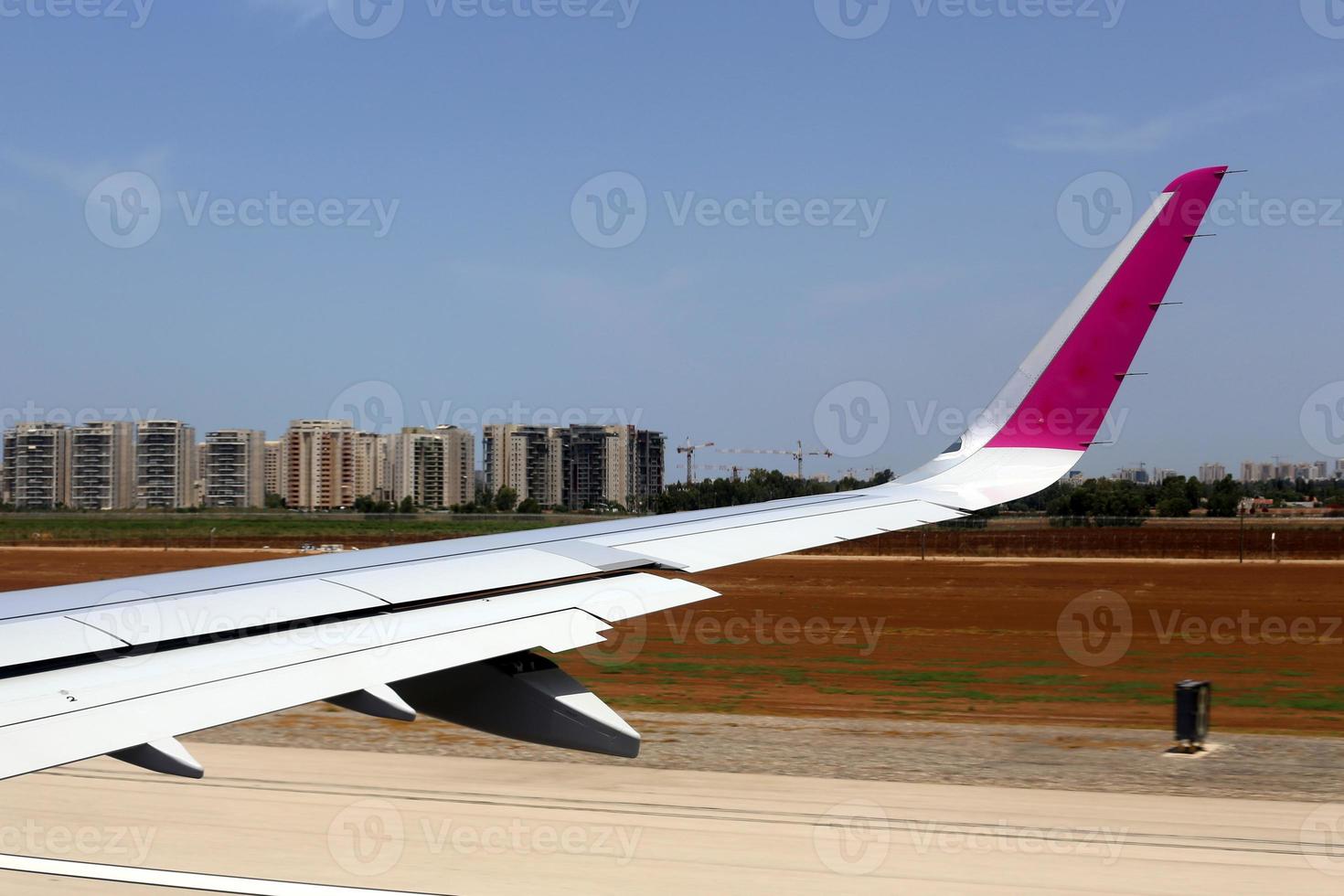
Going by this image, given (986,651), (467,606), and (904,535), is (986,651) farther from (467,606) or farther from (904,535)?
(904,535)

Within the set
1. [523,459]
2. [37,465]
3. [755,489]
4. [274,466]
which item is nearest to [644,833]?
[755,489]

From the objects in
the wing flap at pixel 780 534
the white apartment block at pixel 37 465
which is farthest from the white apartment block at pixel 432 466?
the wing flap at pixel 780 534

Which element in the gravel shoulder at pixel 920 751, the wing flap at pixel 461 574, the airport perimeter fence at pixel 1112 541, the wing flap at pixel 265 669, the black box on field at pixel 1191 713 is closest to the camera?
the wing flap at pixel 265 669

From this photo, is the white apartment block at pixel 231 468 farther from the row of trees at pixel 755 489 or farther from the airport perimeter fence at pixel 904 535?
the row of trees at pixel 755 489

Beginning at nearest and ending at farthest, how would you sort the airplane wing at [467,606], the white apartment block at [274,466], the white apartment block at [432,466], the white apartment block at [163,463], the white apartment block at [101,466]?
the airplane wing at [467,606], the white apartment block at [101,466], the white apartment block at [163,463], the white apartment block at [432,466], the white apartment block at [274,466]

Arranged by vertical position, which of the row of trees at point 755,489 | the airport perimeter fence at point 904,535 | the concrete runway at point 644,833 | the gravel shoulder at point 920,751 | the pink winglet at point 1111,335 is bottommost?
the airport perimeter fence at point 904,535

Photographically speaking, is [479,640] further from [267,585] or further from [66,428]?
[66,428]

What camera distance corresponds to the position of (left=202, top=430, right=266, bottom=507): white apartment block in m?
131

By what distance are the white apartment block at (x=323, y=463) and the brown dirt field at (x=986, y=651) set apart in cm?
9019

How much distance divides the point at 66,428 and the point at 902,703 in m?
116

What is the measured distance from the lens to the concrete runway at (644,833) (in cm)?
698

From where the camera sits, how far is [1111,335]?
5.18 meters

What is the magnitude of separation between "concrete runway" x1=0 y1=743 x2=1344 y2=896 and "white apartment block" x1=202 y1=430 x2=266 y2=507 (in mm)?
127263

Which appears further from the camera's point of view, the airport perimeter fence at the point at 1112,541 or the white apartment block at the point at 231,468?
the white apartment block at the point at 231,468
